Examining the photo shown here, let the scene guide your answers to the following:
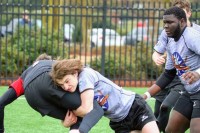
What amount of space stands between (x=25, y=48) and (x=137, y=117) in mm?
9921

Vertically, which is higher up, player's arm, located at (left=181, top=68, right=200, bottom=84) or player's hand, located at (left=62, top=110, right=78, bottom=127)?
player's arm, located at (left=181, top=68, right=200, bottom=84)

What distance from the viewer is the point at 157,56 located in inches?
311

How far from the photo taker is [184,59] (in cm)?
695

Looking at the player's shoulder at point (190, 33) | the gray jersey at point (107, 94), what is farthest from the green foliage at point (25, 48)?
the gray jersey at point (107, 94)

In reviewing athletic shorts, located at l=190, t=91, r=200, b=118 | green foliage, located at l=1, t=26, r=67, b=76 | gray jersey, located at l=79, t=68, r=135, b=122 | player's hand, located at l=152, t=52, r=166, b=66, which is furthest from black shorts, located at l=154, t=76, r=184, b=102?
green foliage, located at l=1, t=26, r=67, b=76

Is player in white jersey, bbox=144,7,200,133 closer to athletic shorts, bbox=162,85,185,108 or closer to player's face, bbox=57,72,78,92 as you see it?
athletic shorts, bbox=162,85,185,108

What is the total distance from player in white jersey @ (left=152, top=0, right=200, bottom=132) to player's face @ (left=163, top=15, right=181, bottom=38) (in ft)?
1.59

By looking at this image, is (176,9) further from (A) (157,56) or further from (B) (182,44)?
(A) (157,56)

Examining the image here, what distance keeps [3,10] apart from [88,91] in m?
10.8

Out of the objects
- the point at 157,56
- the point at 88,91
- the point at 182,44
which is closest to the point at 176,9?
the point at 182,44

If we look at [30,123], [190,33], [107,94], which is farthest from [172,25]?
[30,123]

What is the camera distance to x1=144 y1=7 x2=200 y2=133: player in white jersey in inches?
269

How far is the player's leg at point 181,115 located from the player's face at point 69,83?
1970 millimetres

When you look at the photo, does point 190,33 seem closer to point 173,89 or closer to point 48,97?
point 173,89
